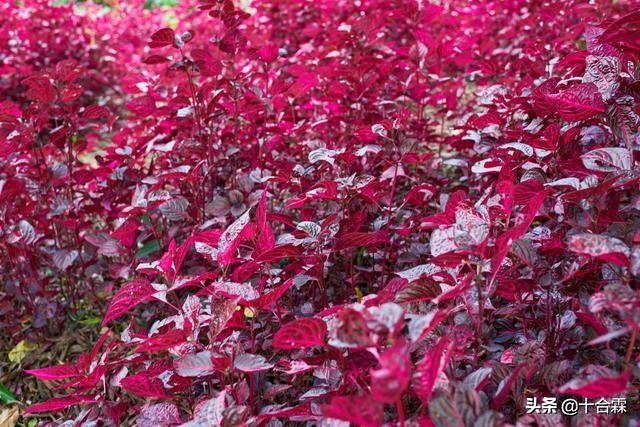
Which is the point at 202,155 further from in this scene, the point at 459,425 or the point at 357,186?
the point at 459,425

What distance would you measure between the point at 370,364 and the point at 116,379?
1.90 feet

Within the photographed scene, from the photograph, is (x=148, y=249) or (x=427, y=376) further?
(x=148, y=249)

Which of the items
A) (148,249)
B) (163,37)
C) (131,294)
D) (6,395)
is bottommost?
(6,395)

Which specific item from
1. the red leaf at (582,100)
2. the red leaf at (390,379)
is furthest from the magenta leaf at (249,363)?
the red leaf at (582,100)

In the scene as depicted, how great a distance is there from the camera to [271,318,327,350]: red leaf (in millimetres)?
938

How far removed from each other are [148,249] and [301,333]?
117cm

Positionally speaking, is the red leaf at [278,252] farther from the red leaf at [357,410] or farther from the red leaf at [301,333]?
the red leaf at [357,410]

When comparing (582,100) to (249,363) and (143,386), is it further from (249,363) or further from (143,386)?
(143,386)

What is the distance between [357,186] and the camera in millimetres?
1338

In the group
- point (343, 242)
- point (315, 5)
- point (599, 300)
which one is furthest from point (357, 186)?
point (315, 5)

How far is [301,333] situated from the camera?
953mm

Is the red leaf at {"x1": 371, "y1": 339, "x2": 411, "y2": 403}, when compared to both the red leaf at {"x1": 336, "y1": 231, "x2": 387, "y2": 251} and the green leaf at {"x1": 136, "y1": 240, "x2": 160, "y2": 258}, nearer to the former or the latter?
the red leaf at {"x1": 336, "y1": 231, "x2": 387, "y2": 251}

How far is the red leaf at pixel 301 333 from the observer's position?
94cm

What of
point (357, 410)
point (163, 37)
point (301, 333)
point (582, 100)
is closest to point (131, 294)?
point (301, 333)
